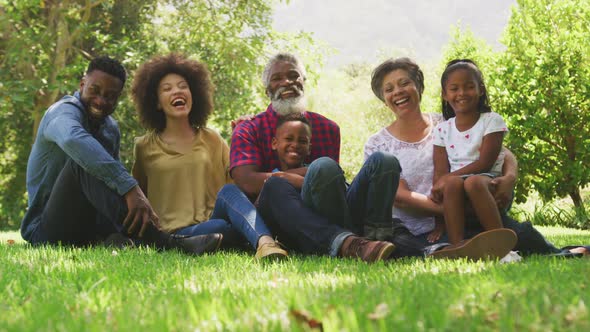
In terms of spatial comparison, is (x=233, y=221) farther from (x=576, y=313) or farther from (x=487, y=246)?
(x=576, y=313)

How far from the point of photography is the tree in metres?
9.66

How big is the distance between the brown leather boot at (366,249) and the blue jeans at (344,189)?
0.97ft

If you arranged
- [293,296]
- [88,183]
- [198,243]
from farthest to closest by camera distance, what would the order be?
[88,183]
[198,243]
[293,296]

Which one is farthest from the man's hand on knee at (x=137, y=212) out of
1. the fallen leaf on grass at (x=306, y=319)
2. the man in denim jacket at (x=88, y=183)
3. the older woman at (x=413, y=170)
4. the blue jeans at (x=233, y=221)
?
the fallen leaf on grass at (x=306, y=319)

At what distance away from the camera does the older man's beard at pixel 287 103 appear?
14.8 ft

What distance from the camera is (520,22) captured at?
1155 cm

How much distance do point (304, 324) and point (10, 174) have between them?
15.1 m

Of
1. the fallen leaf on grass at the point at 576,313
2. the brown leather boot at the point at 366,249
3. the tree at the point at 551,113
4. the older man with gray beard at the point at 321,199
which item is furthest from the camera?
the tree at the point at 551,113

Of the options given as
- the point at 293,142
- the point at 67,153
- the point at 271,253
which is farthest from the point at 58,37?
the point at 271,253

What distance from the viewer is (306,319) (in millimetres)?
1619

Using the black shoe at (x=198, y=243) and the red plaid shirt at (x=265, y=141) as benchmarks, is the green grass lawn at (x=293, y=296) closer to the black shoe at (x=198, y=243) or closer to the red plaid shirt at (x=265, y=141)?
the black shoe at (x=198, y=243)

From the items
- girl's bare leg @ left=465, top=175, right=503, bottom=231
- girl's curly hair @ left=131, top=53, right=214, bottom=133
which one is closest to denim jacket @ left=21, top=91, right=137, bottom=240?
girl's curly hair @ left=131, top=53, right=214, bottom=133

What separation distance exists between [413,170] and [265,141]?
3.63 ft

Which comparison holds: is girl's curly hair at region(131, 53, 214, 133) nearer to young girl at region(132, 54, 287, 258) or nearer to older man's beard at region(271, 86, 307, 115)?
young girl at region(132, 54, 287, 258)
